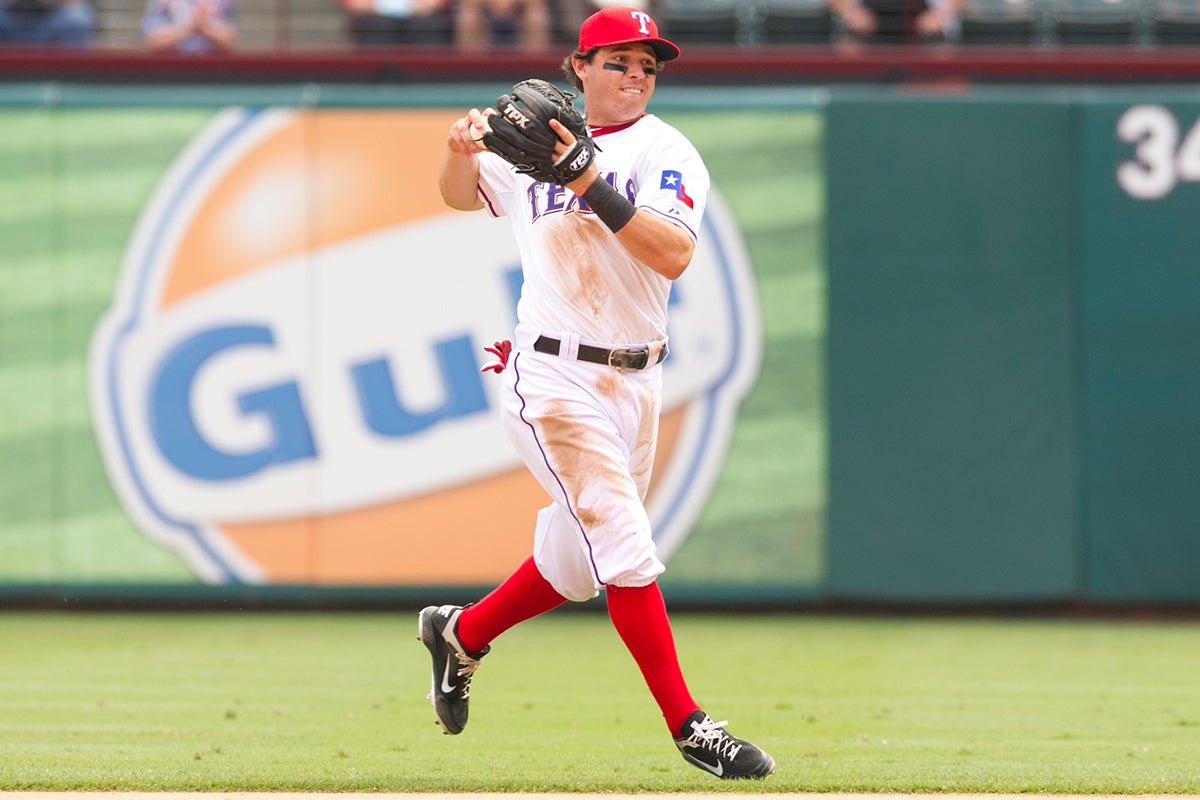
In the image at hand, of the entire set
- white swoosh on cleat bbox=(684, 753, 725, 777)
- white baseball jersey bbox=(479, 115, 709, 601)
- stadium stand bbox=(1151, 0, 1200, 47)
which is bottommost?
white swoosh on cleat bbox=(684, 753, 725, 777)

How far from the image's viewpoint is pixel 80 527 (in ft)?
32.3

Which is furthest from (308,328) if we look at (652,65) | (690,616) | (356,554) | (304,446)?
(652,65)

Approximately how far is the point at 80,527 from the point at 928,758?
20.5 feet

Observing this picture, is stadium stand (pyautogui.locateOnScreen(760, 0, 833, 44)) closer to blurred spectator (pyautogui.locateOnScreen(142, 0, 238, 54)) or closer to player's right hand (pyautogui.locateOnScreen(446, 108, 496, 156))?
blurred spectator (pyautogui.locateOnScreen(142, 0, 238, 54))

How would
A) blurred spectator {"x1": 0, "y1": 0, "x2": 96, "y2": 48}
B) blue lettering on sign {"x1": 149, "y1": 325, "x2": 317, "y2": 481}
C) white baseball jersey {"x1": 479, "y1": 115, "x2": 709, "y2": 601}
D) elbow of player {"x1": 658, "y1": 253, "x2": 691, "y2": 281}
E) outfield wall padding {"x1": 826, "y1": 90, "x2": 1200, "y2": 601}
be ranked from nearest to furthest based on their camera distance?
elbow of player {"x1": 658, "y1": 253, "x2": 691, "y2": 281}, white baseball jersey {"x1": 479, "y1": 115, "x2": 709, "y2": 601}, outfield wall padding {"x1": 826, "y1": 90, "x2": 1200, "y2": 601}, blue lettering on sign {"x1": 149, "y1": 325, "x2": 317, "y2": 481}, blurred spectator {"x1": 0, "y1": 0, "x2": 96, "y2": 48}

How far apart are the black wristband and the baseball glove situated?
59 mm

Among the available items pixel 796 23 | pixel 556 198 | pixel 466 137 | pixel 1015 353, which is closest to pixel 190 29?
pixel 796 23

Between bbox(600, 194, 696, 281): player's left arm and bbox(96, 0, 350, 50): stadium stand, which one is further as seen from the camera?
bbox(96, 0, 350, 50): stadium stand

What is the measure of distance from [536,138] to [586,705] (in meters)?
2.84

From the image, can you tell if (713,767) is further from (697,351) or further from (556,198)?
(697,351)

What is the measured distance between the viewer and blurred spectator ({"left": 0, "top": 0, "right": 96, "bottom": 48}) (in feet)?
36.6

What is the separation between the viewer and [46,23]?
11.2 meters

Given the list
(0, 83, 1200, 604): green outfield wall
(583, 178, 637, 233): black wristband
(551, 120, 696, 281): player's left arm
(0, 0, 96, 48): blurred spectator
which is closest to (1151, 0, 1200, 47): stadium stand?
(0, 83, 1200, 604): green outfield wall

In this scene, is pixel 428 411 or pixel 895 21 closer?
pixel 428 411
